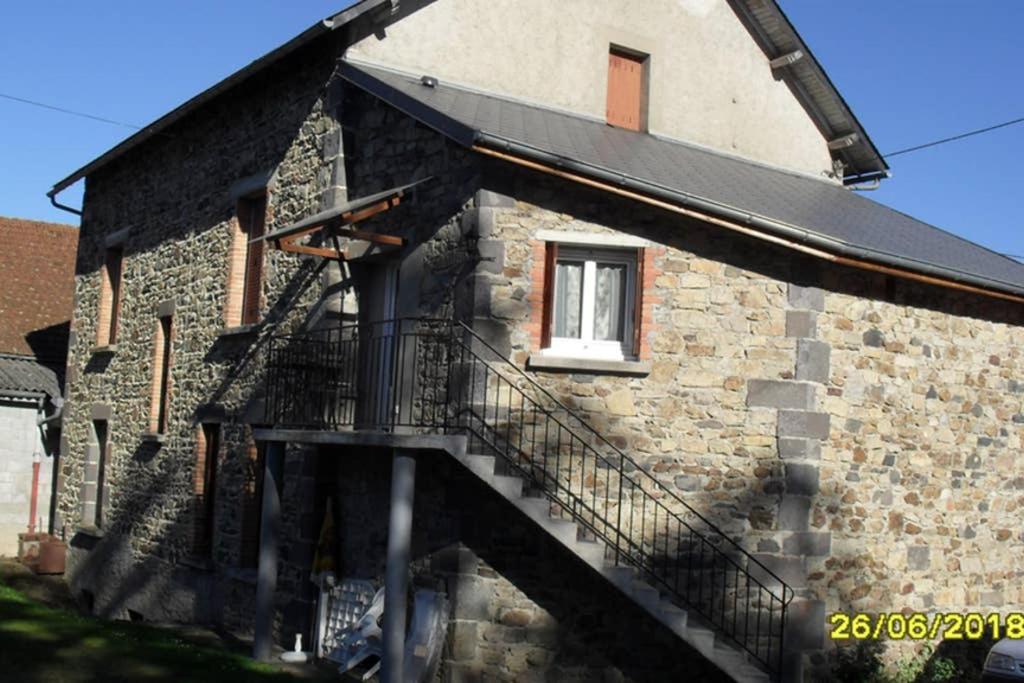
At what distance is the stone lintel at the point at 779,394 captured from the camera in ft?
35.4

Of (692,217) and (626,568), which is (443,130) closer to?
(692,217)

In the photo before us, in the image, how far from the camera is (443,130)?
10234mm

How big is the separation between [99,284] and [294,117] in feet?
23.7

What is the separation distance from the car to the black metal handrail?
5.66 ft

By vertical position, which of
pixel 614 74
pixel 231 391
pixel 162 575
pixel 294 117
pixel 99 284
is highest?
pixel 614 74

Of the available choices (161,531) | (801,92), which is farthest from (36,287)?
(801,92)

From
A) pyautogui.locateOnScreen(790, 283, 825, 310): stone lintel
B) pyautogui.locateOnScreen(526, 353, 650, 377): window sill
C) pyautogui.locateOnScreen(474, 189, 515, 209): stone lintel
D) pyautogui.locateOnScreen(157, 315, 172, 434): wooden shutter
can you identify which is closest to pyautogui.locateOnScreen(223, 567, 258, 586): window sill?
pyautogui.locateOnScreen(157, 315, 172, 434): wooden shutter

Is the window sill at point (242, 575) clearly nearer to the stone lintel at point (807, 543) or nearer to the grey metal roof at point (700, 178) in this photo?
the grey metal roof at point (700, 178)

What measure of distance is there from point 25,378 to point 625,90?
1262 cm

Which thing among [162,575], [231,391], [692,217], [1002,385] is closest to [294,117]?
[231,391]

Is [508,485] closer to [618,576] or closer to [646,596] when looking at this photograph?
[618,576]

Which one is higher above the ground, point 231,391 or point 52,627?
point 231,391

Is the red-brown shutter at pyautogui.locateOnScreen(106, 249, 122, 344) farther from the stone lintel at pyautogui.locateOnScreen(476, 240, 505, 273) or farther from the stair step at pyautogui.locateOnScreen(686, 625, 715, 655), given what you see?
the stair step at pyautogui.locateOnScreen(686, 625, 715, 655)

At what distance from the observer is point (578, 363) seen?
10.5 metres
